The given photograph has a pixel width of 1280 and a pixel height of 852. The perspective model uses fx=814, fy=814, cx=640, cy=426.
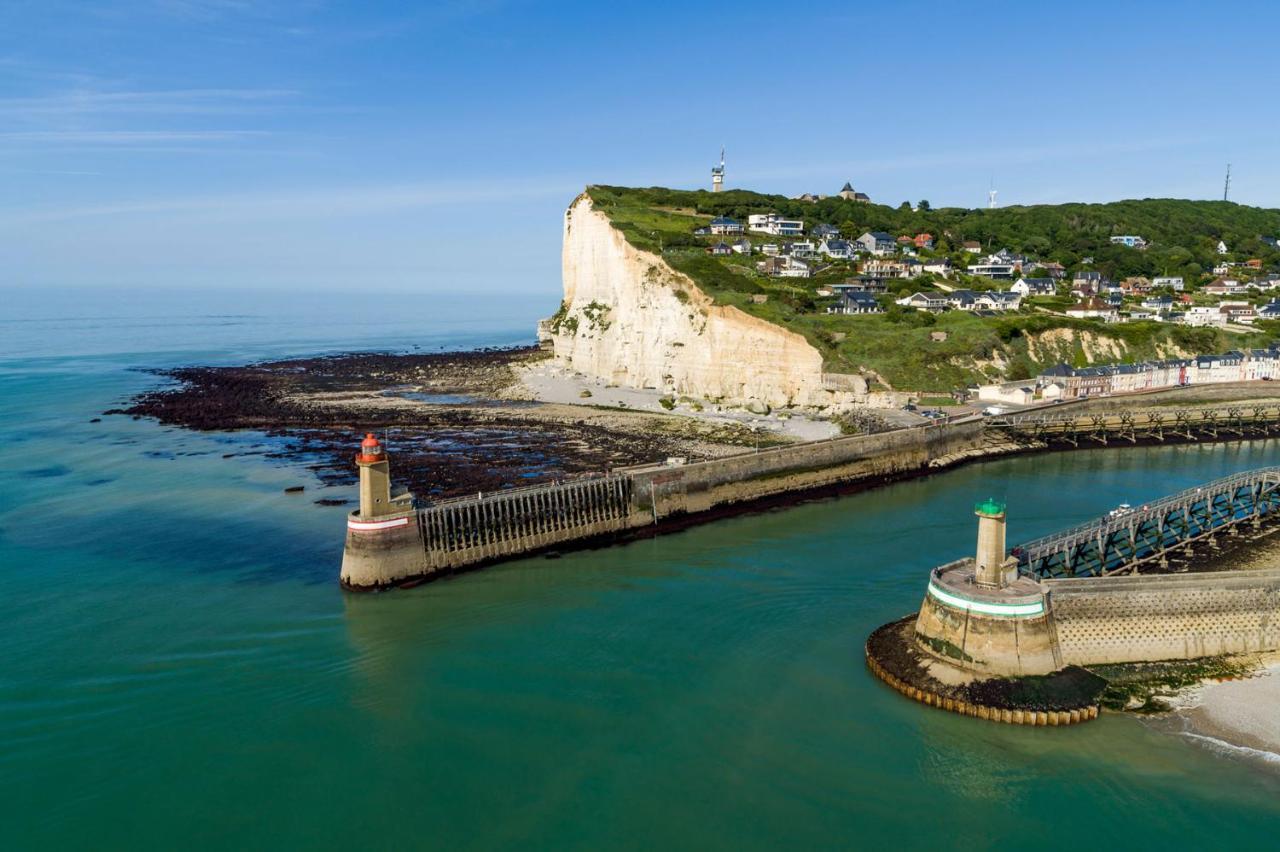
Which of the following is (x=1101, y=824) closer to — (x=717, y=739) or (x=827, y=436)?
(x=717, y=739)

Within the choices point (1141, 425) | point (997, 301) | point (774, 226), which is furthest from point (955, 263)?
point (1141, 425)

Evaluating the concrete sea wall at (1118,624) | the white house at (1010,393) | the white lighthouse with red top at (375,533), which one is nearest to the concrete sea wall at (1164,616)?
the concrete sea wall at (1118,624)

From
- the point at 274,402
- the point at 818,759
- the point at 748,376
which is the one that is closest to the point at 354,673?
the point at 818,759

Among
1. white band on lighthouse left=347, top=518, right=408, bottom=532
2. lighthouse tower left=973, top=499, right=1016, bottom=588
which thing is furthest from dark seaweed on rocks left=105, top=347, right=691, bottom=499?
lighthouse tower left=973, top=499, right=1016, bottom=588

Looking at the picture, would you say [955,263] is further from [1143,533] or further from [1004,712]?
[1004,712]

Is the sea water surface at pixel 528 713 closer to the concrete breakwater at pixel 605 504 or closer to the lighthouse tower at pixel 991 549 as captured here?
the concrete breakwater at pixel 605 504
